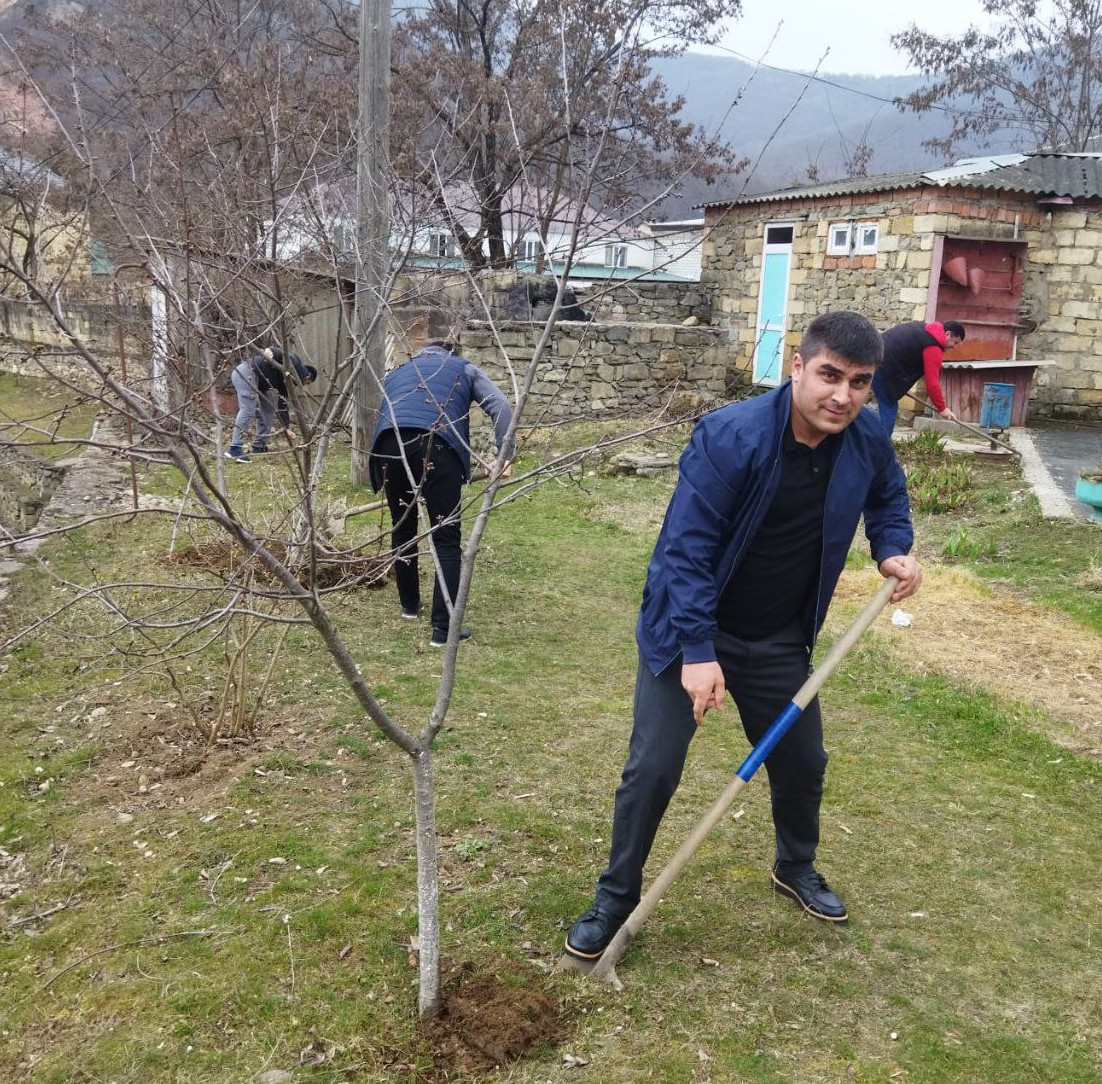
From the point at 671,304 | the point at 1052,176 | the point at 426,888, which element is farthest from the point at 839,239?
the point at 426,888

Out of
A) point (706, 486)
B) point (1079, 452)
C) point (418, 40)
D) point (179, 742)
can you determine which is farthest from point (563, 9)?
point (418, 40)

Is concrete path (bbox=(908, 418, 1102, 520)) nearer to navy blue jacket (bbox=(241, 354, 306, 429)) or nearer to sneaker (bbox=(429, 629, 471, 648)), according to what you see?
sneaker (bbox=(429, 629, 471, 648))

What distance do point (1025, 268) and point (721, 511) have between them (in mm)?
13499

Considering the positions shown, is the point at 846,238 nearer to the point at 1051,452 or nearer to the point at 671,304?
the point at 671,304

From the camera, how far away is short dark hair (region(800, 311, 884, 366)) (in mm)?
2535

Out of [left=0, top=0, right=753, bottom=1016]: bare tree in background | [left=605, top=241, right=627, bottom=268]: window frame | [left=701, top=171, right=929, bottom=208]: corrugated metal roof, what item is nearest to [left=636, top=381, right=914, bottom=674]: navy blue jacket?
[left=0, top=0, right=753, bottom=1016]: bare tree in background

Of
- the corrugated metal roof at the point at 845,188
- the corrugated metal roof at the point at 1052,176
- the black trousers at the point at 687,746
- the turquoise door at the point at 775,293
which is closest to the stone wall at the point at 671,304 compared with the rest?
the turquoise door at the point at 775,293

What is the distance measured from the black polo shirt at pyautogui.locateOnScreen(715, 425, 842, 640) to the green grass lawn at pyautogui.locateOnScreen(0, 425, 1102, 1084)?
1.05m

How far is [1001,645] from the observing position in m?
6.01

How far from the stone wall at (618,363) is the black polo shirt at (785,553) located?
940 centimetres

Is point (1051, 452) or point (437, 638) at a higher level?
point (1051, 452)

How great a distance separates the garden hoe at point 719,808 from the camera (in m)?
2.64

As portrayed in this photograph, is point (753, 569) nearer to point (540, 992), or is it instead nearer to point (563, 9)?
point (540, 992)

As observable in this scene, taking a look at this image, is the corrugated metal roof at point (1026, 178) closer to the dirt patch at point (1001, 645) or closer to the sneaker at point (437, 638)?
the dirt patch at point (1001, 645)
